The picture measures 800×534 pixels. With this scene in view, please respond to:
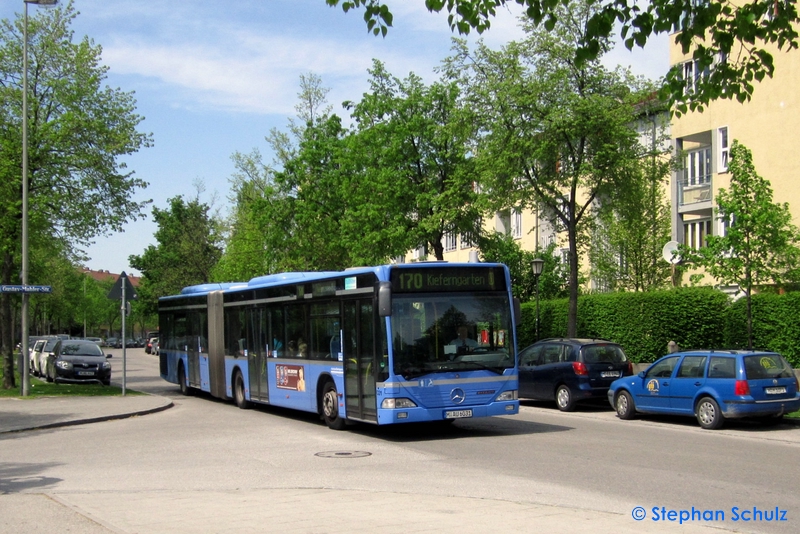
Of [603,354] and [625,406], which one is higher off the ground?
[603,354]

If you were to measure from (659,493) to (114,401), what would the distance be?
17935 millimetres

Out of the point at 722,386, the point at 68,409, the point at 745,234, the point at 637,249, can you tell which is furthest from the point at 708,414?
the point at 637,249

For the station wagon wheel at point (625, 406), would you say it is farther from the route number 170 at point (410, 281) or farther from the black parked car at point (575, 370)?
the route number 170 at point (410, 281)

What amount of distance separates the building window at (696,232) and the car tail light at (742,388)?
906 inches

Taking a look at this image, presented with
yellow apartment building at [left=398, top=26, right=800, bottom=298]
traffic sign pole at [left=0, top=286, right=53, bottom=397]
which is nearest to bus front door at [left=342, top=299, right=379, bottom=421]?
traffic sign pole at [left=0, top=286, right=53, bottom=397]

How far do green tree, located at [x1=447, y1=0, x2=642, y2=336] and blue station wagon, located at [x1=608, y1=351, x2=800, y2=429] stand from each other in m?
9.12

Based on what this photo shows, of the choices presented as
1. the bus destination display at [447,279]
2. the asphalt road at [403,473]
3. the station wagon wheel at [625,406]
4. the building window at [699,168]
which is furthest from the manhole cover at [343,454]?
the building window at [699,168]

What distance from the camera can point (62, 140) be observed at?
27.2m

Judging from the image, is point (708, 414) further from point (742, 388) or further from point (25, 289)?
point (25, 289)

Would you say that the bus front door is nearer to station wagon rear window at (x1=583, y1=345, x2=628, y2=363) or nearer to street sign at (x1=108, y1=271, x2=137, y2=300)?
station wagon rear window at (x1=583, y1=345, x2=628, y2=363)

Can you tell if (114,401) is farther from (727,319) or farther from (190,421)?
(727,319)

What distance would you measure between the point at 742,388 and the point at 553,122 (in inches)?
444

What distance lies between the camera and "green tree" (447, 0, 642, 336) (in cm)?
2514

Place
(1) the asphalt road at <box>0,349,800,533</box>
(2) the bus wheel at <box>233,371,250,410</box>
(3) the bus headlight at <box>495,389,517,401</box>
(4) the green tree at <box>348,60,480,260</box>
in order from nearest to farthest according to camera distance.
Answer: (1) the asphalt road at <box>0,349,800,533</box> < (3) the bus headlight at <box>495,389,517,401</box> < (2) the bus wheel at <box>233,371,250,410</box> < (4) the green tree at <box>348,60,480,260</box>
